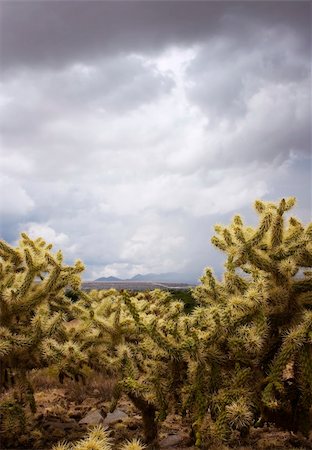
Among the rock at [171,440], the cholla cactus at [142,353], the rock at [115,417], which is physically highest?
the cholla cactus at [142,353]

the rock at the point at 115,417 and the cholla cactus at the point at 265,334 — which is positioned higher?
the cholla cactus at the point at 265,334

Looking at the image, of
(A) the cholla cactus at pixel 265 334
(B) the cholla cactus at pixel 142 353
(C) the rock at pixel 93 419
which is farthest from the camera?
(C) the rock at pixel 93 419

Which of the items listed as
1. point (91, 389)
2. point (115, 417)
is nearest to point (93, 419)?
point (115, 417)

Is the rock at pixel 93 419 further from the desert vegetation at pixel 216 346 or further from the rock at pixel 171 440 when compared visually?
the rock at pixel 171 440

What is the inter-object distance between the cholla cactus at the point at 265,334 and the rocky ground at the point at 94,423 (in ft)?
1.56

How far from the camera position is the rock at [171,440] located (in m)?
5.94

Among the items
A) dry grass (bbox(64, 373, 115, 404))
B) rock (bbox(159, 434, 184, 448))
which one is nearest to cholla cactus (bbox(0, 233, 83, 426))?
rock (bbox(159, 434, 184, 448))

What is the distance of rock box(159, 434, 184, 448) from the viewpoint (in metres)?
5.94

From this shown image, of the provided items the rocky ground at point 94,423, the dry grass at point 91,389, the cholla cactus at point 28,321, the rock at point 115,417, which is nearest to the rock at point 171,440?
the rocky ground at point 94,423

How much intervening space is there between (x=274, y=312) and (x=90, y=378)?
5.06 meters

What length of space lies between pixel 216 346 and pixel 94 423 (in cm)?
264

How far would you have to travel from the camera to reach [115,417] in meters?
7.17

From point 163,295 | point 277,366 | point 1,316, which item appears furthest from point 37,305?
point 277,366

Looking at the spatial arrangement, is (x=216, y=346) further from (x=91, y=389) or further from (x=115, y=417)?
(x=91, y=389)
